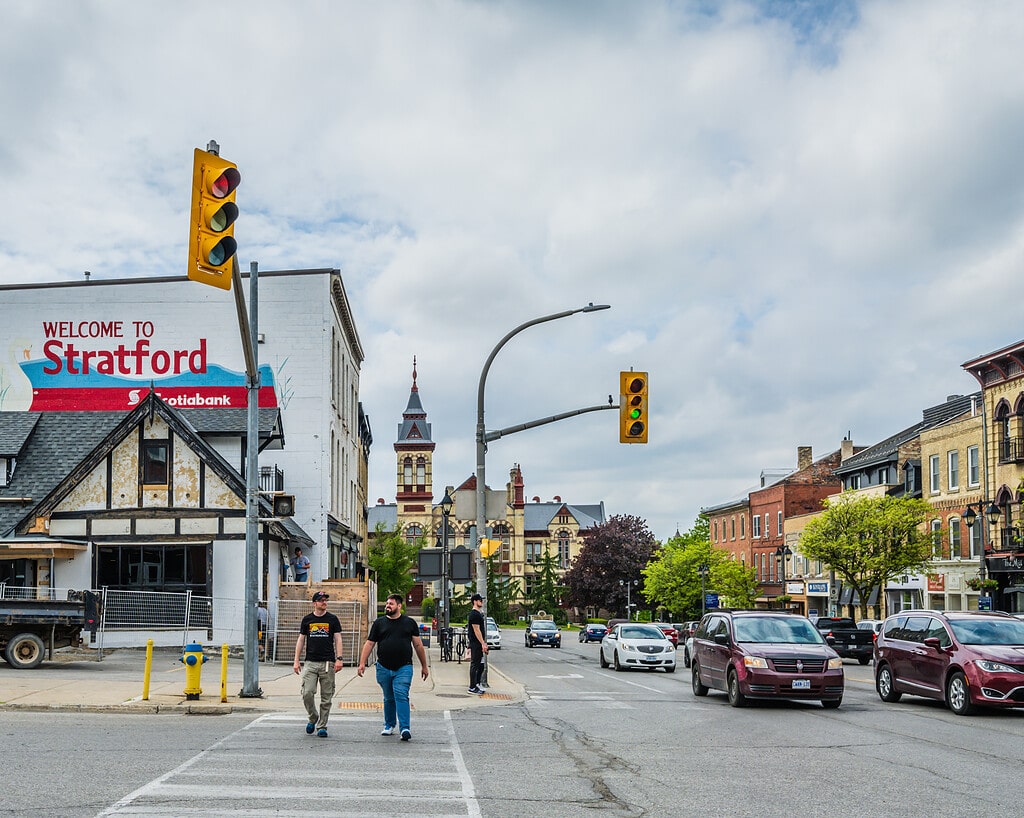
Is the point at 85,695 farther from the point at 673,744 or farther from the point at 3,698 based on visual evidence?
the point at 673,744

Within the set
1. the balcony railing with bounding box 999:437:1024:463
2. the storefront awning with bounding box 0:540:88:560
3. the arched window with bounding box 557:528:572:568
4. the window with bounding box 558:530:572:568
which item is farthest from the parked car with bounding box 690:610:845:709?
the arched window with bounding box 557:528:572:568

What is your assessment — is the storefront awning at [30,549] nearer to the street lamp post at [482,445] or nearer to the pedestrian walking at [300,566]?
the pedestrian walking at [300,566]

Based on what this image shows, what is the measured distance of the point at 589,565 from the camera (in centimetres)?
10512

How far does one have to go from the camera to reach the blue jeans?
560 inches

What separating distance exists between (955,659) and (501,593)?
3903 inches

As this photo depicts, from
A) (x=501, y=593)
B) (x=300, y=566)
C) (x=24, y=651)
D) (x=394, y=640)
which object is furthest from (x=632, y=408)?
(x=501, y=593)

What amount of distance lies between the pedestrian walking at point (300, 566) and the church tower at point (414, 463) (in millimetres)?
83929

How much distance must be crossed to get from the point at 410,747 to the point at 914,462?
4743 cm

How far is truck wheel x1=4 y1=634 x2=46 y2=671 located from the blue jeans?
14.2 metres

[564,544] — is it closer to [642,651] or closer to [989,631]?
[642,651]

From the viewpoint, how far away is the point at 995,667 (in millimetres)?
18781

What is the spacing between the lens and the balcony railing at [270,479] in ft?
129

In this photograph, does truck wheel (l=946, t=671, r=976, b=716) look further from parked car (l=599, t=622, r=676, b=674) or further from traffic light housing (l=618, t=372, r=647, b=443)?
parked car (l=599, t=622, r=676, b=674)

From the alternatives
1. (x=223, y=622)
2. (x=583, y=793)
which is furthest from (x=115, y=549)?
(x=583, y=793)
